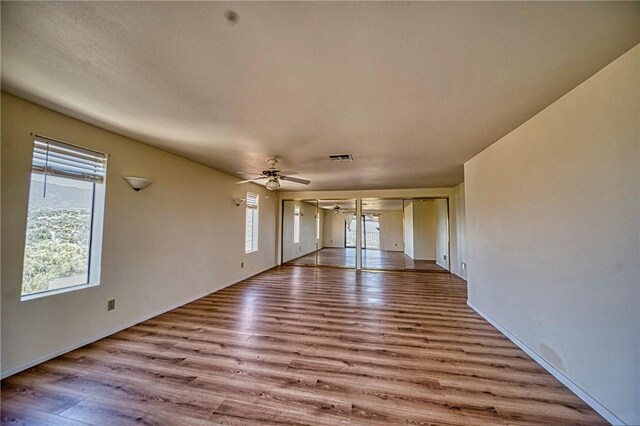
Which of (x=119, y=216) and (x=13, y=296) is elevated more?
(x=119, y=216)

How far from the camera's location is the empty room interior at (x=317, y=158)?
1.46 m

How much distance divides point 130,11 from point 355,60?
4.18ft

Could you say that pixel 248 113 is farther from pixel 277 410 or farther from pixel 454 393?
pixel 454 393

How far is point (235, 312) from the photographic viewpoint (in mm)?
3820

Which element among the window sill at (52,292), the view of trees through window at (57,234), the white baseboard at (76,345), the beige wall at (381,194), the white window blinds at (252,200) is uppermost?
the beige wall at (381,194)

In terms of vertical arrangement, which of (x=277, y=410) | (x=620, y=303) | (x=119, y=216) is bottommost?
(x=277, y=410)

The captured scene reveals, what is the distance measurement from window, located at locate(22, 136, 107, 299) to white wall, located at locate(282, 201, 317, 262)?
5.59 metres

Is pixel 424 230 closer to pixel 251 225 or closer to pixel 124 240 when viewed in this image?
pixel 251 225

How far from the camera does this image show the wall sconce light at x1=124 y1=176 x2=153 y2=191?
3.18 m

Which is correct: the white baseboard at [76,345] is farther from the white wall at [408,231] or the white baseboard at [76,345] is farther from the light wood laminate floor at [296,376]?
the white wall at [408,231]

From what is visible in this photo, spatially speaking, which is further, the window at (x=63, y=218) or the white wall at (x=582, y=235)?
the window at (x=63, y=218)

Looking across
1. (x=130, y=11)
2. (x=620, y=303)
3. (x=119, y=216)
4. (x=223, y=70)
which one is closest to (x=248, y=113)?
(x=223, y=70)

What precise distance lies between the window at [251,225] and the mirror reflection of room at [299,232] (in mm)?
1571

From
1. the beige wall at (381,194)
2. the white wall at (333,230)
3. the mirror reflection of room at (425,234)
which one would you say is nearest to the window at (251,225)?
the beige wall at (381,194)
